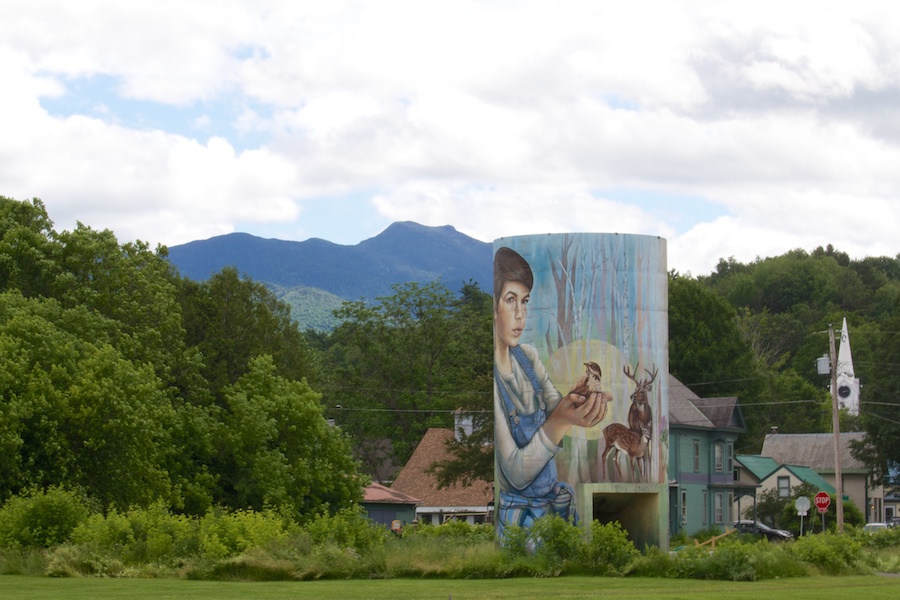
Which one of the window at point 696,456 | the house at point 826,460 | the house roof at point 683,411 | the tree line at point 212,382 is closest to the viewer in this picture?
the tree line at point 212,382

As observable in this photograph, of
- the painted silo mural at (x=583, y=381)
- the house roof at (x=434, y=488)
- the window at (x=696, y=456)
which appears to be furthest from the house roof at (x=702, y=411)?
A: the painted silo mural at (x=583, y=381)

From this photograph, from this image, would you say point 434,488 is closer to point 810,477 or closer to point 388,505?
point 388,505

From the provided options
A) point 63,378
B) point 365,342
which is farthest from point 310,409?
point 365,342

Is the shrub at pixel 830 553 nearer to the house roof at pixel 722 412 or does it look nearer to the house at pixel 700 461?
the house at pixel 700 461

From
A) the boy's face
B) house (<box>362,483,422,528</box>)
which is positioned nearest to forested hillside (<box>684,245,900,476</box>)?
house (<box>362,483,422,528</box>)

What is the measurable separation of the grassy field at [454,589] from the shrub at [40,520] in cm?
453

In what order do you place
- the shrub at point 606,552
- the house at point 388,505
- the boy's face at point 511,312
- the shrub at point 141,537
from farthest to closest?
the house at point 388,505 → the boy's face at point 511,312 → the shrub at point 141,537 → the shrub at point 606,552

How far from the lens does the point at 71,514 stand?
39438mm

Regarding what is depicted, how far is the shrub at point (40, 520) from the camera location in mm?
38719

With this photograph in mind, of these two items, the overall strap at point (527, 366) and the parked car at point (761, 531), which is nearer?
the overall strap at point (527, 366)

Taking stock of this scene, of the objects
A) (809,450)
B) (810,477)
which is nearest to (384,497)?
(810,477)

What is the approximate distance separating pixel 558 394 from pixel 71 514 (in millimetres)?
14416

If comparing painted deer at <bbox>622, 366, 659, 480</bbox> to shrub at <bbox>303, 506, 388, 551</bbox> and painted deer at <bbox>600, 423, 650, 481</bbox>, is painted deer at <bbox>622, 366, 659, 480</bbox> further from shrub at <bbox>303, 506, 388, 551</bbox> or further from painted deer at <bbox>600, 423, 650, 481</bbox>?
shrub at <bbox>303, 506, 388, 551</bbox>

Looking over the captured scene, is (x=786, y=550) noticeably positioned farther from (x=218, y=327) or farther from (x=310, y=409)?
(x=218, y=327)
